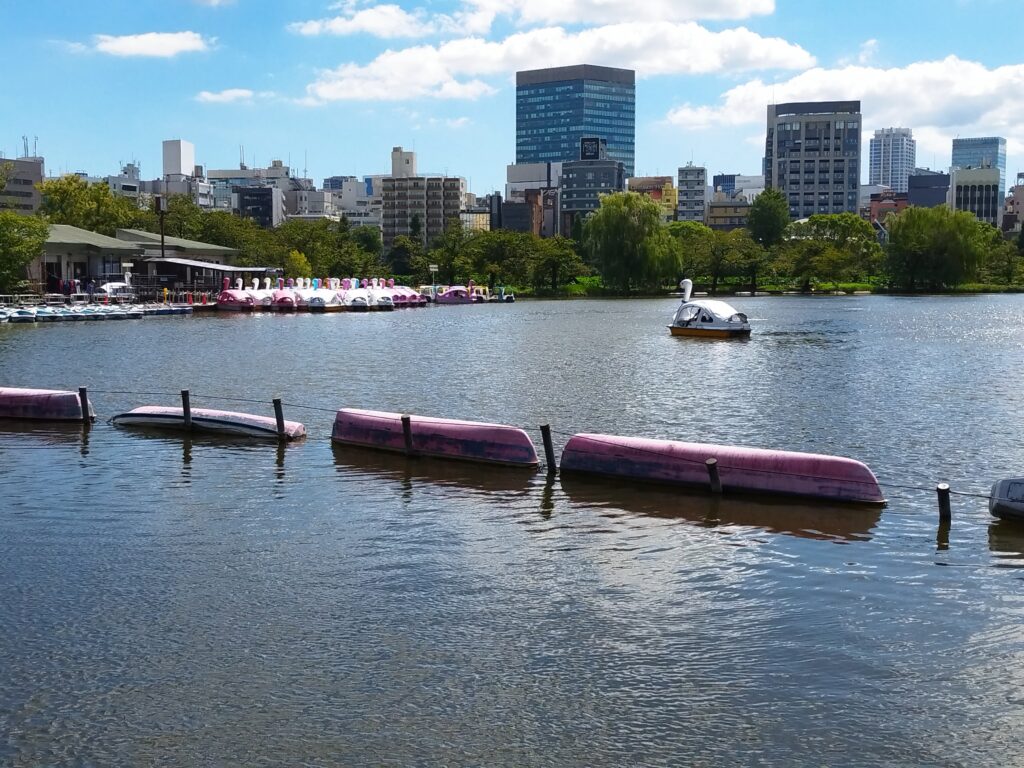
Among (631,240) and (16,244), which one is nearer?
(16,244)

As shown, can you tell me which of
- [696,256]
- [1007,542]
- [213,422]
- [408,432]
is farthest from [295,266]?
[1007,542]

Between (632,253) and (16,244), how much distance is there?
239ft

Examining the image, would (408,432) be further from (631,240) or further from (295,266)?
(295,266)

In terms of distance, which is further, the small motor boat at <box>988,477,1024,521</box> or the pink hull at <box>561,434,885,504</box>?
the pink hull at <box>561,434,885,504</box>

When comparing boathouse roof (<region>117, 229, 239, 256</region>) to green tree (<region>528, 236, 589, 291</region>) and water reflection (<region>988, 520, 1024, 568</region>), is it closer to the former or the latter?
green tree (<region>528, 236, 589, 291</region>)

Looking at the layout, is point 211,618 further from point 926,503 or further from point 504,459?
point 926,503

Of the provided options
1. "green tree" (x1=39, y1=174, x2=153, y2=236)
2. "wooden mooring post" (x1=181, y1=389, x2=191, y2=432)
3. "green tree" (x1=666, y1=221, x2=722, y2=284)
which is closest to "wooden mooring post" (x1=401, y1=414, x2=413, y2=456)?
"wooden mooring post" (x1=181, y1=389, x2=191, y2=432)

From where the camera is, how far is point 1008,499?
832 inches

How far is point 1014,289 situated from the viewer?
16588 centimetres

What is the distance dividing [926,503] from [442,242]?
169m

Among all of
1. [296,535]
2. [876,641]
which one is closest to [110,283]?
[296,535]

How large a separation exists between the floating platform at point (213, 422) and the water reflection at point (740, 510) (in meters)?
10.2

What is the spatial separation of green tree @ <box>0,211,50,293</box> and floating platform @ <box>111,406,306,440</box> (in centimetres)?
6908

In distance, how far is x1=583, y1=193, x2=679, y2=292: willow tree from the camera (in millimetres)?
139375
